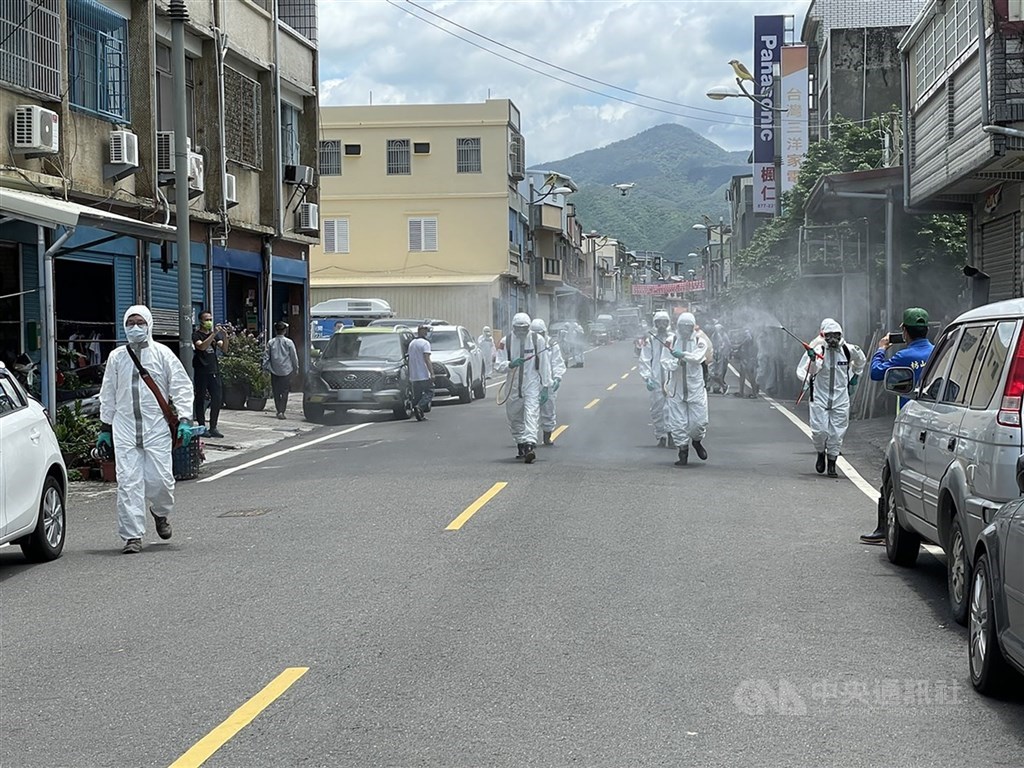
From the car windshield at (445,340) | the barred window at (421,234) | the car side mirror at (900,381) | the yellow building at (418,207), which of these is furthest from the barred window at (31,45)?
the barred window at (421,234)

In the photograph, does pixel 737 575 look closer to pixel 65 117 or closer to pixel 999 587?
pixel 999 587

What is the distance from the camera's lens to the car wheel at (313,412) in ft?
85.0

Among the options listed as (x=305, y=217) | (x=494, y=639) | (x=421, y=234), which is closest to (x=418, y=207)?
(x=421, y=234)

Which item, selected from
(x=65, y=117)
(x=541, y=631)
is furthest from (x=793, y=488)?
(x=65, y=117)

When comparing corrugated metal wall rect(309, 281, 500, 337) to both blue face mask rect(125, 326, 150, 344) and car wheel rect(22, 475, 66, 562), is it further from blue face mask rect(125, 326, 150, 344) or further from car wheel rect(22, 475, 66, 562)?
car wheel rect(22, 475, 66, 562)

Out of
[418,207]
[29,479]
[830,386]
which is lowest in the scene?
[29,479]

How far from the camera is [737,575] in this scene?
9.35 metres

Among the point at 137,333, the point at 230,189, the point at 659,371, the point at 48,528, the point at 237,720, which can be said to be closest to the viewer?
the point at 237,720

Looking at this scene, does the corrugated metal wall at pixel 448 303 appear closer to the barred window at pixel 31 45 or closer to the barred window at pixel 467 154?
the barred window at pixel 467 154

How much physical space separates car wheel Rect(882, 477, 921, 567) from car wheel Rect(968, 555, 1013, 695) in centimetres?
286

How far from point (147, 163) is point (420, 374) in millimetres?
Answer: 6046

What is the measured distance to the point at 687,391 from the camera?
17.0 meters

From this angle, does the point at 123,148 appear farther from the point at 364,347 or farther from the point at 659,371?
the point at 659,371
